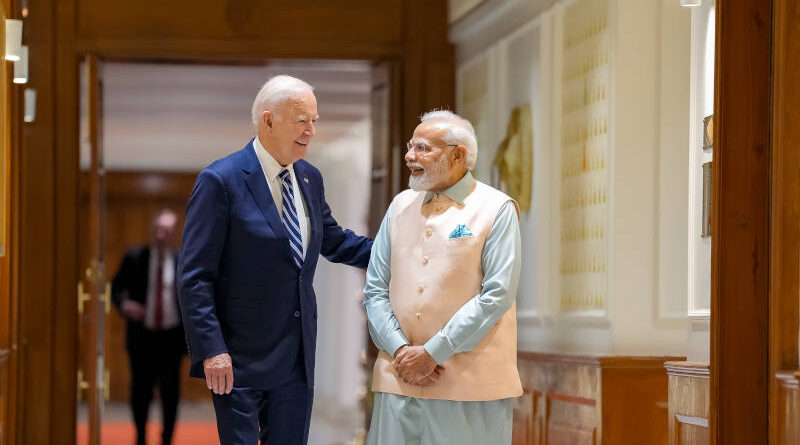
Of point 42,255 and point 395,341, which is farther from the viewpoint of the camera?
point 42,255

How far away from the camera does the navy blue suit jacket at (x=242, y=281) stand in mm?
3996

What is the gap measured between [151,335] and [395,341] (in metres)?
4.85

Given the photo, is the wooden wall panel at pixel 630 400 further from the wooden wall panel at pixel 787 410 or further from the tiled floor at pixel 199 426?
the tiled floor at pixel 199 426

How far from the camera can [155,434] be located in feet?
38.8

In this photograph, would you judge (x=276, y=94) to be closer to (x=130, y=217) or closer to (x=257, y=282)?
(x=257, y=282)

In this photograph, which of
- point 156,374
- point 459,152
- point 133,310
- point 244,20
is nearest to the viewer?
point 459,152

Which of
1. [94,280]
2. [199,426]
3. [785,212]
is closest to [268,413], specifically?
[785,212]

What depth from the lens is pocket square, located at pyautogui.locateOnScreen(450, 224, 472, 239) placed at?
14.1 ft

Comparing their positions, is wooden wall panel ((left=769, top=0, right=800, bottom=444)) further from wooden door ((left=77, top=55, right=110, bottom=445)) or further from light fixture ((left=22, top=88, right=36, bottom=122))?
light fixture ((left=22, top=88, right=36, bottom=122))

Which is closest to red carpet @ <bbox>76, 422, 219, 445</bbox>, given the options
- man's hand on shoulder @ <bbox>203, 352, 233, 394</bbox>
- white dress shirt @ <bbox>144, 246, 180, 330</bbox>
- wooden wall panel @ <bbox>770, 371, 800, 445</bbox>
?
white dress shirt @ <bbox>144, 246, 180, 330</bbox>

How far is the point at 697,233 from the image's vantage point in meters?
4.99

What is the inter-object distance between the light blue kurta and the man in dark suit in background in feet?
15.0

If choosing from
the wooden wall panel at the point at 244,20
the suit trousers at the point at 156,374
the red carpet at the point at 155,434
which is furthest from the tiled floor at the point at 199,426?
the wooden wall panel at the point at 244,20

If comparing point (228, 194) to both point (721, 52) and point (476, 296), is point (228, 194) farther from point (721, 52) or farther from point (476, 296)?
point (721, 52)
